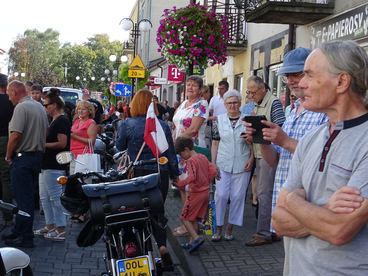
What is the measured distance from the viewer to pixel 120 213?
412cm

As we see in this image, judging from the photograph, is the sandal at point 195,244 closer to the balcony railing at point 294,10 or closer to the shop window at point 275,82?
the balcony railing at point 294,10

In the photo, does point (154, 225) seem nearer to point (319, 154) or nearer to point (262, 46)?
point (319, 154)

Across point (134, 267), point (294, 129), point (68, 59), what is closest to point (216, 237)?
point (134, 267)

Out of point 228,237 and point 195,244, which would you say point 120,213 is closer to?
point 195,244

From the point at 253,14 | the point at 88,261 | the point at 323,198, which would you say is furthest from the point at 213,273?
the point at 253,14

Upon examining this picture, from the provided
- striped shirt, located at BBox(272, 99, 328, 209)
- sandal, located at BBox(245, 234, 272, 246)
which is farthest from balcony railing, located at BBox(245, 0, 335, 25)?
striped shirt, located at BBox(272, 99, 328, 209)

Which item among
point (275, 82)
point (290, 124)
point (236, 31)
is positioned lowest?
point (290, 124)

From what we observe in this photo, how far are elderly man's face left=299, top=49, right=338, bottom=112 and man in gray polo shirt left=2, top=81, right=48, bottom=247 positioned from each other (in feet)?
16.2

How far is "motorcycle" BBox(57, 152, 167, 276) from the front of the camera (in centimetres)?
409

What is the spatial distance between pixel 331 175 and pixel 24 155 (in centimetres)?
516

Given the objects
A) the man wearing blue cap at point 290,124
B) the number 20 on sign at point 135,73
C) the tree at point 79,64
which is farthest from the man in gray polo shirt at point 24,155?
the tree at point 79,64

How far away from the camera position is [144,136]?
5.45 meters

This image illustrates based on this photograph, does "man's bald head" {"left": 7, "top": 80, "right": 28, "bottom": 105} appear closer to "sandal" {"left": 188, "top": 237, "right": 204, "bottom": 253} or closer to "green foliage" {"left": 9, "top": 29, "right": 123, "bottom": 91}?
"sandal" {"left": 188, "top": 237, "right": 204, "bottom": 253}

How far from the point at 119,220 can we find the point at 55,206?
313 centimetres
